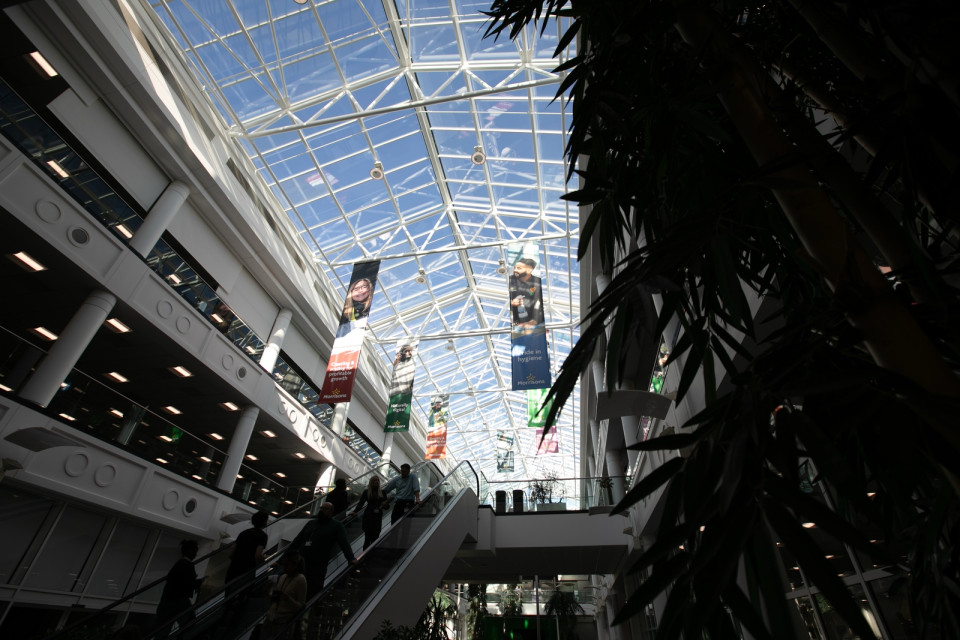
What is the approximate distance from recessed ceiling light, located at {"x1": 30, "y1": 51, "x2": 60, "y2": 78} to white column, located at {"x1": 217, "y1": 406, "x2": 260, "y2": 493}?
27.7 ft

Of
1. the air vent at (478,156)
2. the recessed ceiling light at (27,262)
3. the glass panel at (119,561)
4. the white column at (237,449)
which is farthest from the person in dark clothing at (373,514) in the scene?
the air vent at (478,156)

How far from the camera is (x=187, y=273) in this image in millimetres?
11914

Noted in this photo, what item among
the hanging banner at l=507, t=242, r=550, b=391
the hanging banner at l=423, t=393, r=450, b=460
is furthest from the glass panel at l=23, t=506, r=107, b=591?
the hanging banner at l=423, t=393, r=450, b=460

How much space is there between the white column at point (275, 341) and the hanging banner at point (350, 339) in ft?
8.82

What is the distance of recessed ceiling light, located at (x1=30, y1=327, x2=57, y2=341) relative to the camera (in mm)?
10938

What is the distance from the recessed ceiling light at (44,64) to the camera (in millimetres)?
8977

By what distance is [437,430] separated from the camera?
19547 millimetres

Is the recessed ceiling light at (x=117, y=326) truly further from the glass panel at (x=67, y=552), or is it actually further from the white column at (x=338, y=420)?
the white column at (x=338, y=420)

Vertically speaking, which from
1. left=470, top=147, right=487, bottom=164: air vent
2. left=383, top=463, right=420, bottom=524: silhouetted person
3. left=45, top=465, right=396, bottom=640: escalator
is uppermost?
left=470, top=147, right=487, bottom=164: air vent

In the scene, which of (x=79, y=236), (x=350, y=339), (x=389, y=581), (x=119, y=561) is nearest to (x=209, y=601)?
(x=389, y=581)

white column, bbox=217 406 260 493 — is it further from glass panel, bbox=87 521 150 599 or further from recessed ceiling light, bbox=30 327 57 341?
recessed ceiling light, bbox=30 327 57 341

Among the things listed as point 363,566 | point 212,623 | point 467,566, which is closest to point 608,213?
point 212,623

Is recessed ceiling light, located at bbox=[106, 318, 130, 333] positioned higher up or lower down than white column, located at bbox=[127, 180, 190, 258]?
lower down

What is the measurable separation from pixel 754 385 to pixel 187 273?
530 inches
